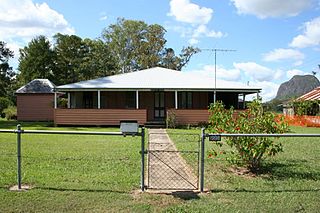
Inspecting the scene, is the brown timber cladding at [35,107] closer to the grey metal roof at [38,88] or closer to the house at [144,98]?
the grey metal roof at [38,88]

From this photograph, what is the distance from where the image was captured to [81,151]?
11.7m

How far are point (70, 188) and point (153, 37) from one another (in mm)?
50047

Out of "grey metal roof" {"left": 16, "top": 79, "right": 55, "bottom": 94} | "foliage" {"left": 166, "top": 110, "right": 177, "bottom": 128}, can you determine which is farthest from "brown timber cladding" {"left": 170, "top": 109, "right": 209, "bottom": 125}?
"grey metal roof" {"left": 16, "top": 79, "right": 55, "bottom": 94}

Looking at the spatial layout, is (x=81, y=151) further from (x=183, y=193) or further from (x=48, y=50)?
(x=48, y=50)

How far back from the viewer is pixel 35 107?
3356 cm

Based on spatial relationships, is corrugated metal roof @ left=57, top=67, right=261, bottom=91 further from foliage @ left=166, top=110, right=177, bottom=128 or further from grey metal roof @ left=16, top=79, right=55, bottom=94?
grey metal roof @ left=16, top=79, right=55, bottom=94

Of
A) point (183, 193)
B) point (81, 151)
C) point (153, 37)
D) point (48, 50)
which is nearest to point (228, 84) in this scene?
point (81, 151)

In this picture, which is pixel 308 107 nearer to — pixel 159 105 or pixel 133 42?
pixel 159 105

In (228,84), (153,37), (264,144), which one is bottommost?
(264,144)

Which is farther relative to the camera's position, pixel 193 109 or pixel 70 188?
pixel 193 109

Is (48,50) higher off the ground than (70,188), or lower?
higher

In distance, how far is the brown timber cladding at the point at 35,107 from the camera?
33.4 m

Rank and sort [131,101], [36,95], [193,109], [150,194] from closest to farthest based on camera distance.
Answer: [150,194], [193,109], [131,101], [36,95]

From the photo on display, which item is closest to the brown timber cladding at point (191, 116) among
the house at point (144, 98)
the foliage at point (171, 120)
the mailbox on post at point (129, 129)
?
the house at point (144, 98)
